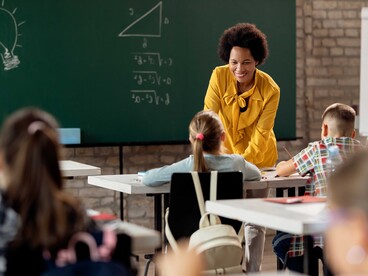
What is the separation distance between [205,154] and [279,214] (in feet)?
3.82

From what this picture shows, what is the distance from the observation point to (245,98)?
5547 millimetres

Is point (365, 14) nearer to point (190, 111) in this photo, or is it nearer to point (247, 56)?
point (190, 111)

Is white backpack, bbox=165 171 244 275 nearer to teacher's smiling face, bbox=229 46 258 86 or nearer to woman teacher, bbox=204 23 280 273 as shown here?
woman teacher, bbox=204 23 280 273

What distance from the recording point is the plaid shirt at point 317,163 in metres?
4.53

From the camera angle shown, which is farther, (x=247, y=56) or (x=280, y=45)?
(x=280, y=45)

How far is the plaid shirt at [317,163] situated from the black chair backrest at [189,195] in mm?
457

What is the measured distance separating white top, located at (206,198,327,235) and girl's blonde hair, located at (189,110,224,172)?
2.05 feet

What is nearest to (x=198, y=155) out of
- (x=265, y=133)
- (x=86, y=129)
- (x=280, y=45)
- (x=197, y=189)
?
(x=197, y=189)

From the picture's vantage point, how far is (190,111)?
24.5ft

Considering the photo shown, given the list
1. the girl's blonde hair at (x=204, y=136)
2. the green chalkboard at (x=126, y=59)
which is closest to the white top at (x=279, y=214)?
the girl's blonde hair at (x=204, y=136)

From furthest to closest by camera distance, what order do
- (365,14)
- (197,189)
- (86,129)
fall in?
(365,14) → (86,129) → (197,189)

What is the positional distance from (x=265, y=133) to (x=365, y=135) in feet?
8.56

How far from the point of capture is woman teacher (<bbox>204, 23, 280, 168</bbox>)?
18.1 feet

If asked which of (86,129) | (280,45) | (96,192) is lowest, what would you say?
(96,192)
